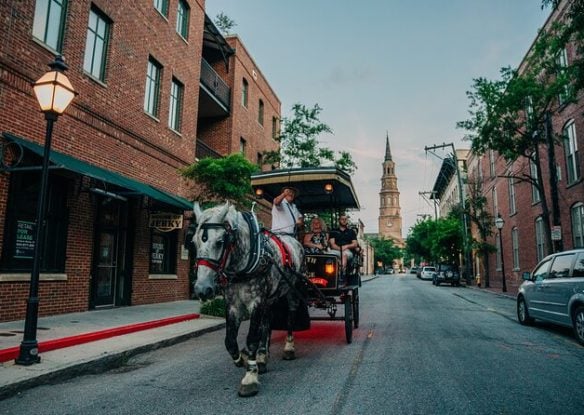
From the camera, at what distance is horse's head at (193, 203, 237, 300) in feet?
12.8

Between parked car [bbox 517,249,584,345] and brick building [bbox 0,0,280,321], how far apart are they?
9402 millimetres

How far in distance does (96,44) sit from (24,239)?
584 cm

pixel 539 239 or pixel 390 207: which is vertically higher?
pixel 390 207

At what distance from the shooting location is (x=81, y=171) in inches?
334

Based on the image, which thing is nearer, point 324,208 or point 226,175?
point 324,208

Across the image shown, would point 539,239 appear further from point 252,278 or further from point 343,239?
point 252,278

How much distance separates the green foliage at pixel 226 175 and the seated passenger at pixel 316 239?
4365 mm

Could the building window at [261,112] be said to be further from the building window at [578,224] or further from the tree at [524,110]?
the building window at [578,224]

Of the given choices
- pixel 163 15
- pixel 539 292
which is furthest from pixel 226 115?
pixel 539 292

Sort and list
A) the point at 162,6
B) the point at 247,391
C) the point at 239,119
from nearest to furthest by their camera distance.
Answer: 1. the point at 247,391
2. the point at 162,6
3. the point at 239,119

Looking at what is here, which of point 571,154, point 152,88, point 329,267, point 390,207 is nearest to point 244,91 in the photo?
point 152,88

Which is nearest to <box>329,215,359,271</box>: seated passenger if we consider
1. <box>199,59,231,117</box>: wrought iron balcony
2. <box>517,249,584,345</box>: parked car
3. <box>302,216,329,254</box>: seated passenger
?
<box>302,216,329,254</box>: seated passenger

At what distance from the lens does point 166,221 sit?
1285cm

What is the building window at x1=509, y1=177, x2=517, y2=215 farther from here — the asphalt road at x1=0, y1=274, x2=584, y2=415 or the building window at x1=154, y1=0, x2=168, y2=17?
the building window at x1=154, y1=0, x2=168, y2=17
